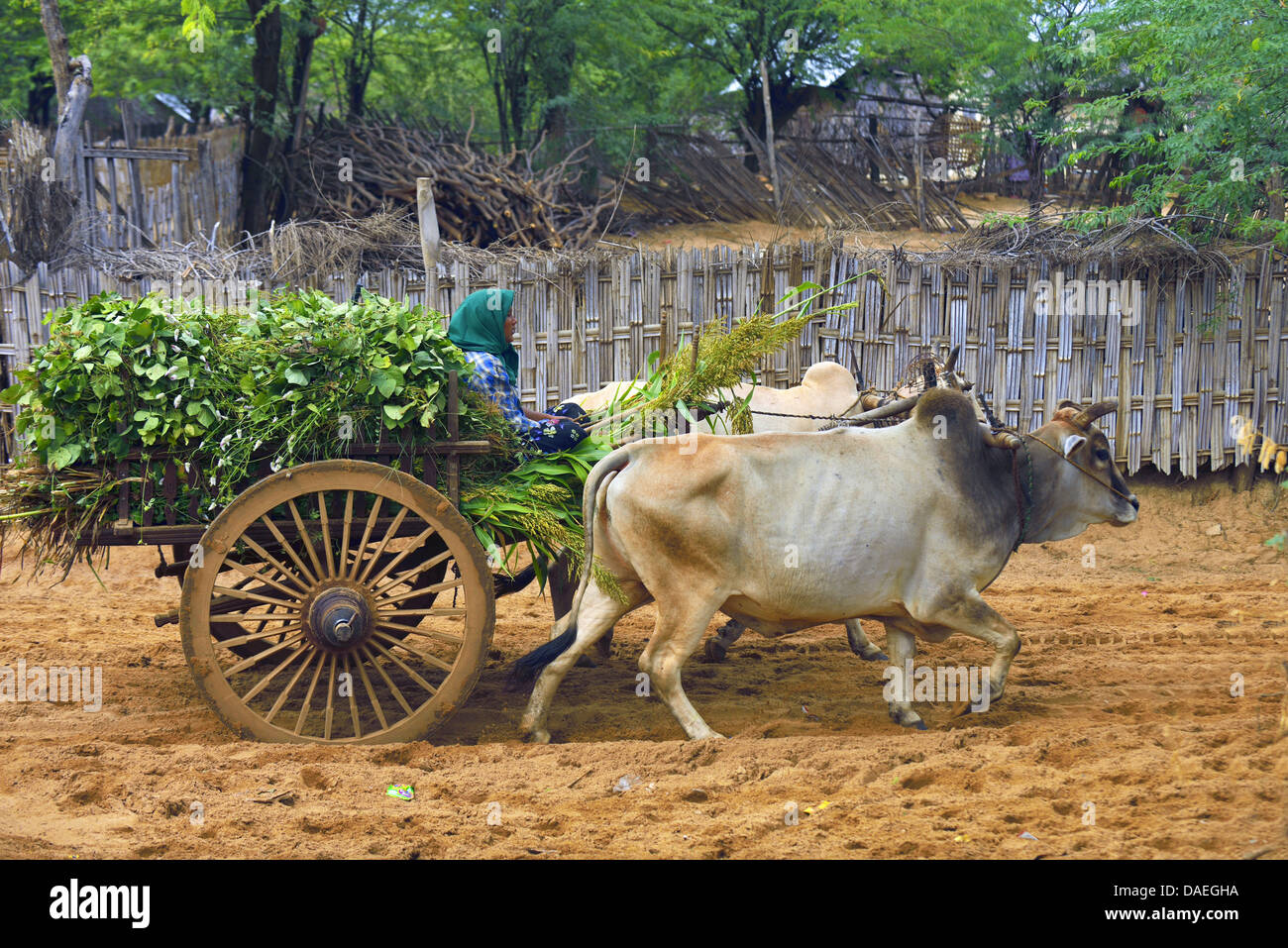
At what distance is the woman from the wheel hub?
112 cm

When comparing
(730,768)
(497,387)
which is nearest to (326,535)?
(497,387)

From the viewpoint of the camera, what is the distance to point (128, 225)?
13055mm

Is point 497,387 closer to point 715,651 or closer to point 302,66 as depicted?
point 715,651

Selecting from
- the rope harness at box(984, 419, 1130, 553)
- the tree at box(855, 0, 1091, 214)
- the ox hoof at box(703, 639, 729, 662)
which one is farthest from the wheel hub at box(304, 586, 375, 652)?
the tree at box(855, 0, 1091, 214)

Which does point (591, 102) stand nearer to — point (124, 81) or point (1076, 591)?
point (124, 81)

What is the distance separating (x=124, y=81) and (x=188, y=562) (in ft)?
47.5

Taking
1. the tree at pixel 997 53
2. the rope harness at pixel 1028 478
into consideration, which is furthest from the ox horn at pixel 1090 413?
the tree at pixel 997 53

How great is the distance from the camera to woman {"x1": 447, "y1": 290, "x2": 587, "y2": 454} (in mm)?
5473

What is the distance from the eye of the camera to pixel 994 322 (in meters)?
10.2

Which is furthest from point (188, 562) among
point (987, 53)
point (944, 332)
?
point (987, 53)

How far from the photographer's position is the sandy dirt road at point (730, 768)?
3.94m

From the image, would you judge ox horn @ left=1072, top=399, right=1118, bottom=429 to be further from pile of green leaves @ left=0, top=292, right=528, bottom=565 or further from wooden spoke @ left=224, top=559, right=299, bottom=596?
wooden spoke @ left=224, top=559, right=299, bottom=596

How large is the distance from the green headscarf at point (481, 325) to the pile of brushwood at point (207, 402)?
657 mm

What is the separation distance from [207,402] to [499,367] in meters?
1.41
